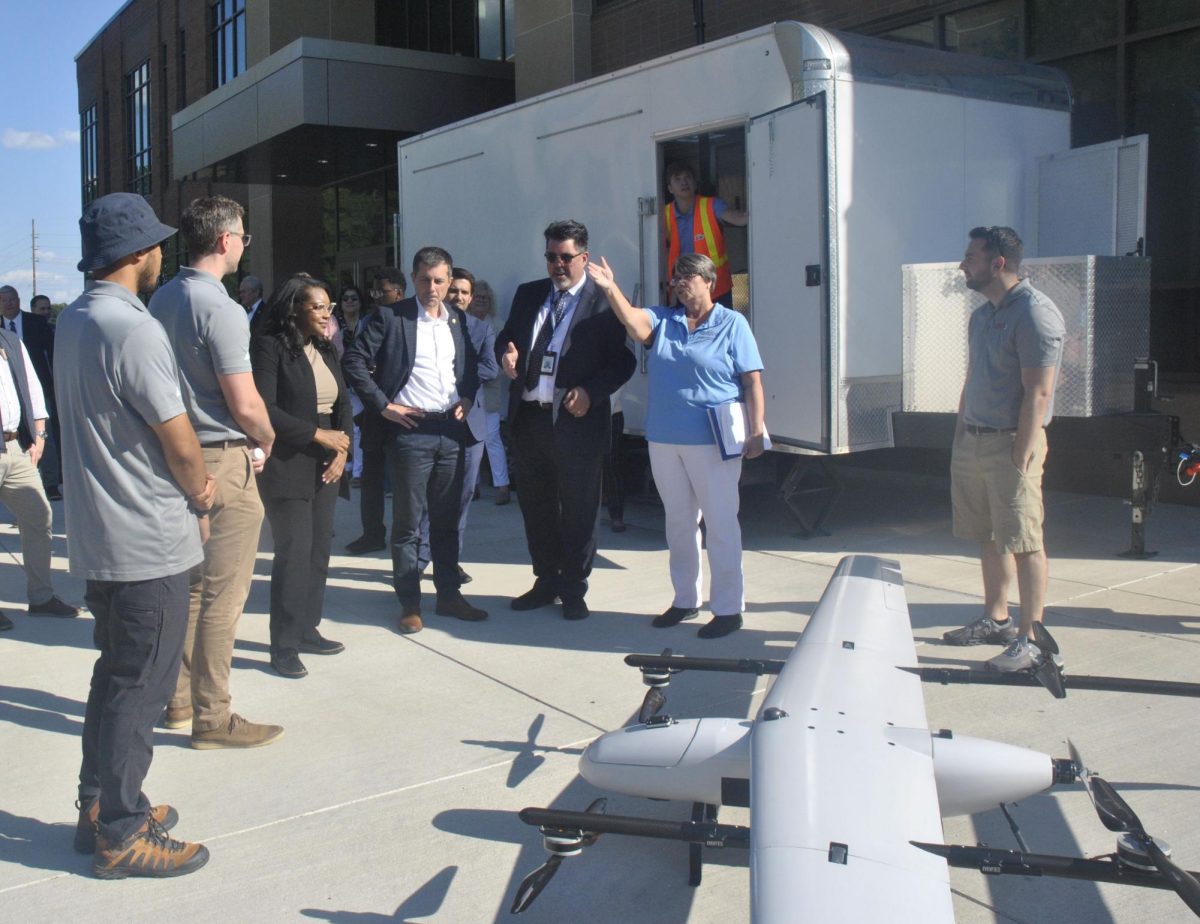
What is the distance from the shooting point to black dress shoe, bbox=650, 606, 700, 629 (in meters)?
5.73

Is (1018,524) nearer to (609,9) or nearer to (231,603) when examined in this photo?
(231,603)

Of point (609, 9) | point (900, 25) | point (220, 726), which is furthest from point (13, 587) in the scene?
point (609, 9)

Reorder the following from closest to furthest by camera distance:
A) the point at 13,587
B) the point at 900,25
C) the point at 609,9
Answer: the point at 13,587, the point at 900,25, the point at 609,9

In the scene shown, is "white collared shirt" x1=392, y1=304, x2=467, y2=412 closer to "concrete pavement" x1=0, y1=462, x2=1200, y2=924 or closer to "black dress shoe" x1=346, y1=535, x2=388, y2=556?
"concrete pavement" x1=0, y1=462, x2=1200, y2=924

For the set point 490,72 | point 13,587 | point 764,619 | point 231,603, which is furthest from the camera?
point 490,72

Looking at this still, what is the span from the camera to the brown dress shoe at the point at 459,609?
19.6ft

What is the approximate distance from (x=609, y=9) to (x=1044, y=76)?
6732mm

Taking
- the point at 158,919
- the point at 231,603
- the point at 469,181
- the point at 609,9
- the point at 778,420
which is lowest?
the point at 158,919

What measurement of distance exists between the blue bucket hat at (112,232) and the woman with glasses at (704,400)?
2.53 m

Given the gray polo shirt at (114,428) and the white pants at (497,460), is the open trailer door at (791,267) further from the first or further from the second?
the gray polo shirt at (114,428)

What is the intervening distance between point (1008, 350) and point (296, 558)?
10.2 ft

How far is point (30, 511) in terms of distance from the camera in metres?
6.11

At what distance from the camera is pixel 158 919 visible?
3.09 metres

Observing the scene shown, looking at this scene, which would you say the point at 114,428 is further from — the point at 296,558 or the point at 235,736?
the point at 296,558
